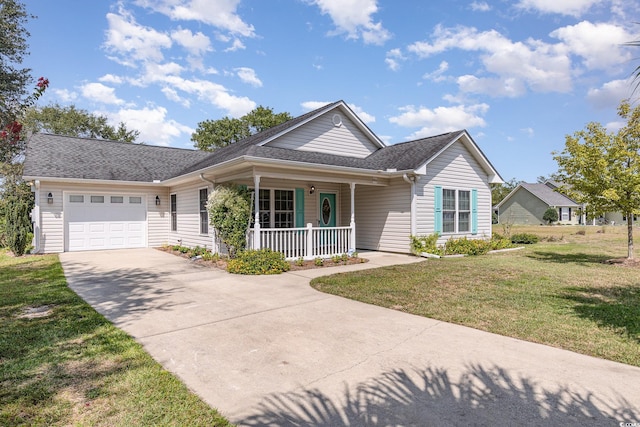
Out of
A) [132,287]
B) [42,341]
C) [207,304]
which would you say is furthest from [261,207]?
[42,341]

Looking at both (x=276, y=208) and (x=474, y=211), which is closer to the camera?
(x=276, y=208)

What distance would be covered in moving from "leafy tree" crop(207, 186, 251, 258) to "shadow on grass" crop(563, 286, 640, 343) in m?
7.66

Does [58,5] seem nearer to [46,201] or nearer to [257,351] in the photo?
[46,201]

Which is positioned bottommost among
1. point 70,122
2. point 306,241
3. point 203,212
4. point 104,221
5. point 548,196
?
point 306,241

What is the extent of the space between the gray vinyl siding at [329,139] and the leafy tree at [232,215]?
100 inches

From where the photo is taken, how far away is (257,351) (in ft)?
12.4

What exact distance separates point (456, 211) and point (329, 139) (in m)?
5.57

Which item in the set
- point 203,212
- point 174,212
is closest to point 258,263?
point 203,212

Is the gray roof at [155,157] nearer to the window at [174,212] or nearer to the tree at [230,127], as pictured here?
the window at [174,212]

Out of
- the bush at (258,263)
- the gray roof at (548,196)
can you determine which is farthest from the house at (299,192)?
the gray roof at (548,196)

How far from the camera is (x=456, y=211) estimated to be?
13398 mm

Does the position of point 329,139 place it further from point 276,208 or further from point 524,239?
point 524,239

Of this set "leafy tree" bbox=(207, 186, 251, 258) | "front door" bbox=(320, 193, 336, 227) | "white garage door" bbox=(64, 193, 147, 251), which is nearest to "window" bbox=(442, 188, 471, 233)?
"front door" bbox=(320, 193, 336, 227)

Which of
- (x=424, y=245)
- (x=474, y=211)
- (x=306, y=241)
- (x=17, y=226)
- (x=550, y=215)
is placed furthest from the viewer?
(x=550, y=215)
